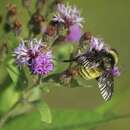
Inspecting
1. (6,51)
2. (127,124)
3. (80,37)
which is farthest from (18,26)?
(127,124)

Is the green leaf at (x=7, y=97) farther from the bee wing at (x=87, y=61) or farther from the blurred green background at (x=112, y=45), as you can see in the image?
the bee wing at (x=87, y=61)

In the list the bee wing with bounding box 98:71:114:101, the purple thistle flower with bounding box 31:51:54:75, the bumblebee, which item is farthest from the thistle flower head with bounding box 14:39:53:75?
the bee wing with bounding box 98:71:114:101

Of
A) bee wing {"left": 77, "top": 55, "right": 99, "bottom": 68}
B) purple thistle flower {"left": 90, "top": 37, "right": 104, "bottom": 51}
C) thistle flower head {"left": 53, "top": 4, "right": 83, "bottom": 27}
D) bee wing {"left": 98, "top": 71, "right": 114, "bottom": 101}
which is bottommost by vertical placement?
bee wing {"left": 98, "top": 71, "right": 114, "bottom": 101}

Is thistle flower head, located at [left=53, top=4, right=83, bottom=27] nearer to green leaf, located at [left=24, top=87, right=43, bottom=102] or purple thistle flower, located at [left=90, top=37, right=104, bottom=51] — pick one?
purple thistle flower, located at [left=90, top=37, right=104, bottom=51]

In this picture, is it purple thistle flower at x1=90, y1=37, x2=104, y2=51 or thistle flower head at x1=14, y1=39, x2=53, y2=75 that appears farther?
purple thistle flower at x1=90, y1=37, x2=104, y2=51

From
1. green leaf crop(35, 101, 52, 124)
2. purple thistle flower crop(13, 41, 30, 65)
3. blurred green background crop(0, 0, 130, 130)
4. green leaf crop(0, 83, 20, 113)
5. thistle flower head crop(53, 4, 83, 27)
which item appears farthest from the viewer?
blurred green background crop(0, 0, 130, 130)

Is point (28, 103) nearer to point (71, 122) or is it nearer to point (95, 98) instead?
point (71, 122)

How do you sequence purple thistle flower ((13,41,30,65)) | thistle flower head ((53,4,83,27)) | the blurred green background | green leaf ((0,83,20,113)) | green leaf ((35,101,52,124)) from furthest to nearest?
the blurred green background → thistle flower head ((53,4,83,27)) → green leaf ((0,83,20,113)) → purple thistle flower ((13,41,30,65)) → green leaf ((35,101,52,124))
